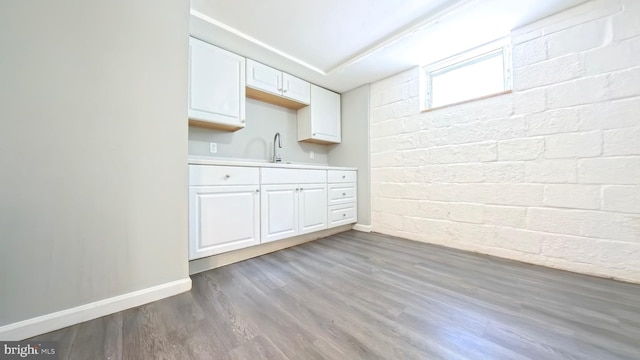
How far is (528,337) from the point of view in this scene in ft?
3.12

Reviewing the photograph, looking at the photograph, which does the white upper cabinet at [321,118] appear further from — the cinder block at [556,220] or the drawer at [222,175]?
the cinder block at [556,220]

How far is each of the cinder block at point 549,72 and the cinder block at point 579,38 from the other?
0.18ft

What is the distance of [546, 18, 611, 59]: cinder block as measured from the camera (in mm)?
1554

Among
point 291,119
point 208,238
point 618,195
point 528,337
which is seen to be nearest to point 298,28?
point 291,119

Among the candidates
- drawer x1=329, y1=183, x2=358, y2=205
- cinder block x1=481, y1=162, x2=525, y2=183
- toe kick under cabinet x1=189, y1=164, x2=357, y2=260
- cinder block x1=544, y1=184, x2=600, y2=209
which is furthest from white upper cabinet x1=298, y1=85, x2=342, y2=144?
cinder block x1=544, y1=184, x2=600, y2=209

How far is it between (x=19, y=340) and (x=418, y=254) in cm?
254

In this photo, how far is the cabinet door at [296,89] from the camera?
264cm

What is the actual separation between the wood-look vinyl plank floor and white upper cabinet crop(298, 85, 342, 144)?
1896 mm

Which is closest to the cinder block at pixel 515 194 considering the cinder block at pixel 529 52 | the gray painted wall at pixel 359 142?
the cinder block at pixel 529 52

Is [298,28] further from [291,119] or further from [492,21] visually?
[492,21]

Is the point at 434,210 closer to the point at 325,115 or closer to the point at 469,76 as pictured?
the point at 469,76

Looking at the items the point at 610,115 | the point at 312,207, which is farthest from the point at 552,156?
the point at 312,207

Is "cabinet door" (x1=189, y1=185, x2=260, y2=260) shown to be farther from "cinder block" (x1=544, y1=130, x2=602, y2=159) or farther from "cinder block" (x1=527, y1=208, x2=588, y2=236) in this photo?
"cinder block" (x1=544, y1=130, x2=602, y2=159)

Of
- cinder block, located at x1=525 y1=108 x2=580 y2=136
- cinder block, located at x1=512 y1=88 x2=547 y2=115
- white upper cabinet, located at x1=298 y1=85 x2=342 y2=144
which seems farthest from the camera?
white upper cabinet, located at x1=298 y1=85 x2=342 y2=144
